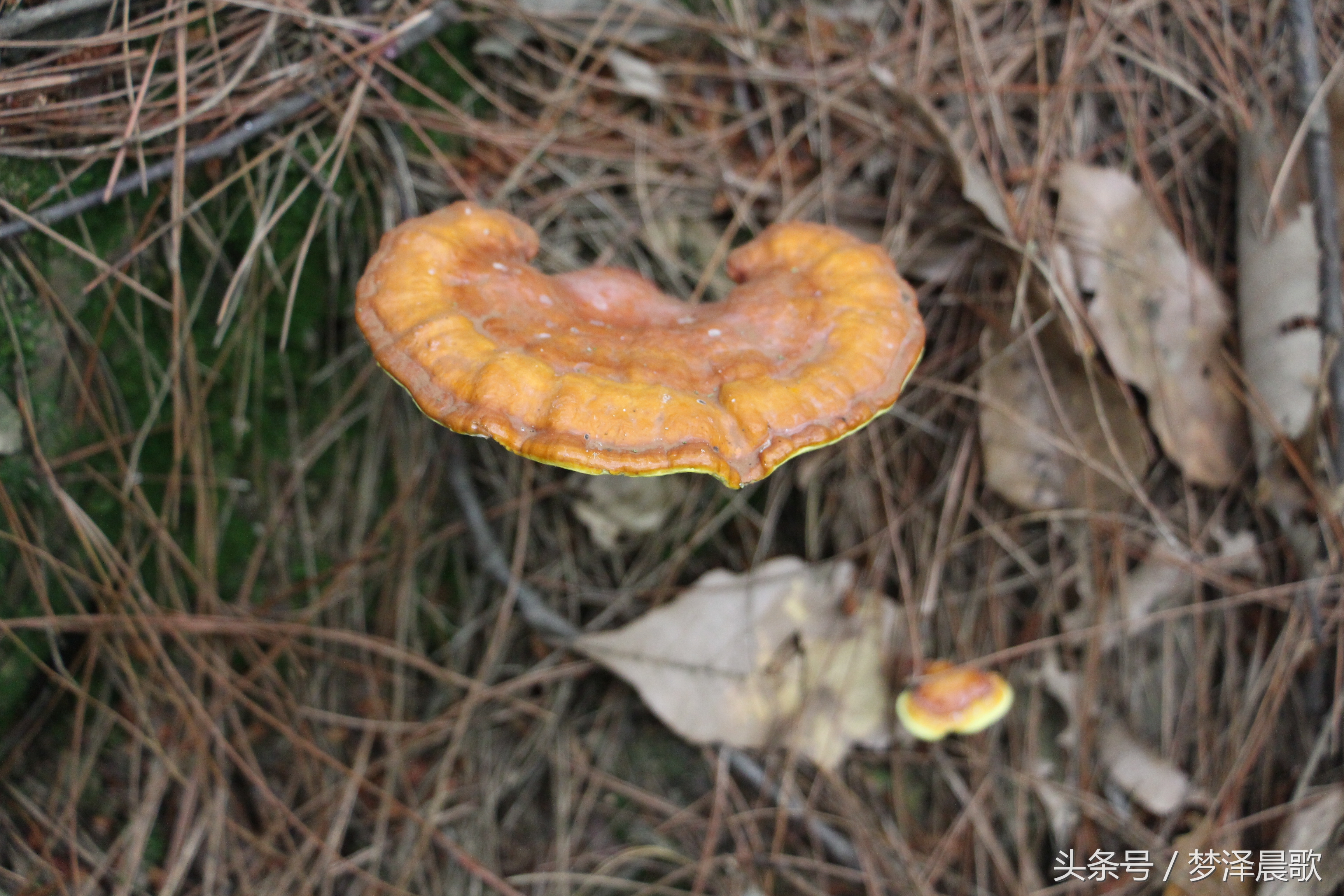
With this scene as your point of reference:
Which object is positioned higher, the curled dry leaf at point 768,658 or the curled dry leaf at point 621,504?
the curled dry leaf at point 621,504

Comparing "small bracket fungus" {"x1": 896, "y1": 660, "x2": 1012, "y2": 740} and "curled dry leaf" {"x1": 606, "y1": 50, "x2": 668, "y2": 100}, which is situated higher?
"curled dry leaf" {"x1": 606, "y1": 50, "x2": 668, "y2": 100}

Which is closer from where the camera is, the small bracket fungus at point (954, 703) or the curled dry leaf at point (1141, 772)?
the small bracket fungus at point (954, 703)

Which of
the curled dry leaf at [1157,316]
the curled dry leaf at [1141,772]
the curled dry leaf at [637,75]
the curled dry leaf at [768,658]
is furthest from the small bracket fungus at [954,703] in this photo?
the curled dry leaf at [637,75]

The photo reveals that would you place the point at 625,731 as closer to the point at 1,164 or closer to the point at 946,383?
the point at 946,383

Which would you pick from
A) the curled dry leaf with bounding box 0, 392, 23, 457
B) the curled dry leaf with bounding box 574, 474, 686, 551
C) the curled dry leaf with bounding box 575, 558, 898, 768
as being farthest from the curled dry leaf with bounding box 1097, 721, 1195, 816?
the curled dry leaf with bounding box 0, 392, 23, 457

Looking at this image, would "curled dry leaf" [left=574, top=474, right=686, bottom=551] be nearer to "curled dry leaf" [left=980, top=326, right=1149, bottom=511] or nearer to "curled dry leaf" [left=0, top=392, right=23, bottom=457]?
"curled dry leaf" [left=980, top=326, right=1149, bottom=511]

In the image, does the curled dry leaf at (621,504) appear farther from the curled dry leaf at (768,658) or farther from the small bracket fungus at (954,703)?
the small bracket fungus at (954,703)
